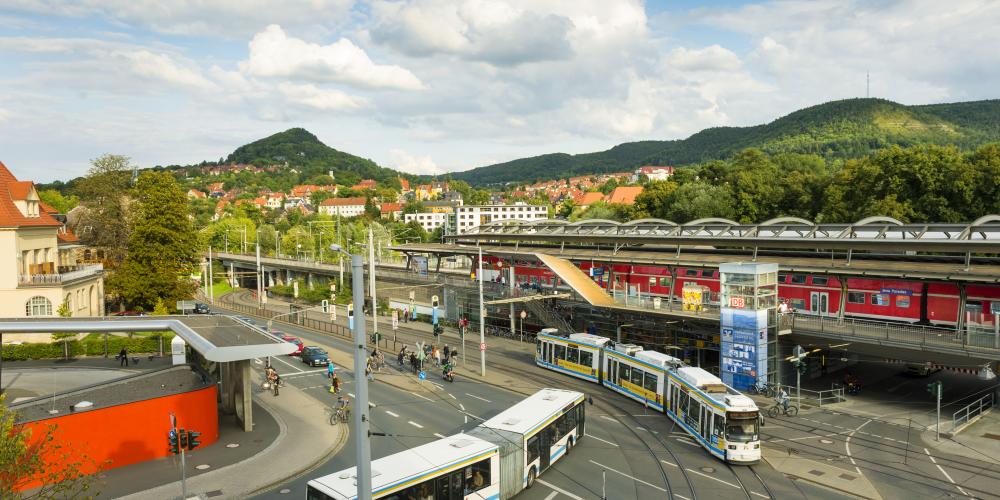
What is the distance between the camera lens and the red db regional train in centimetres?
3519

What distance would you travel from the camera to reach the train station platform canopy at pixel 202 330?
92.0 ft

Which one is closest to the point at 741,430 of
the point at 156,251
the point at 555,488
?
the point at 555,488

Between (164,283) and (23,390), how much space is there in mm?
24828

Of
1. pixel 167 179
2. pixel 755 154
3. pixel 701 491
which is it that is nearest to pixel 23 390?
pixel 167 179

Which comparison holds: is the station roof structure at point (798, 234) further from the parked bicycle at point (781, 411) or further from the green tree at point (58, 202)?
the green tree at point (58, 202)

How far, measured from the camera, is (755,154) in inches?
4557

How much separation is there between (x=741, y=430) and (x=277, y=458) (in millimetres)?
18348

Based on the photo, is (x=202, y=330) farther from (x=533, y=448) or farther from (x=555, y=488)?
(x=555, y=488)

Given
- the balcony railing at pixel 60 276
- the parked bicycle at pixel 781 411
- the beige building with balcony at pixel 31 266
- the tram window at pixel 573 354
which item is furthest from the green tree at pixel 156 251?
the parked bicycle at pixel 781 411

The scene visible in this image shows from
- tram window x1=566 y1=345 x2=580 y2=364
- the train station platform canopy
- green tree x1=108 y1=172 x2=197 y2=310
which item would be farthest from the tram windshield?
green tree x1=108 y1=172 x2=197 y2=310

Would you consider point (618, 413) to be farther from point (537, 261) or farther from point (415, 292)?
point (415, 292)

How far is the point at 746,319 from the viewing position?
120 feet

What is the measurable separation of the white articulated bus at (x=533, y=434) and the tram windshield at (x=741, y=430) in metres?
6.05

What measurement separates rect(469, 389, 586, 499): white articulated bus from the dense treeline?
170 feet
